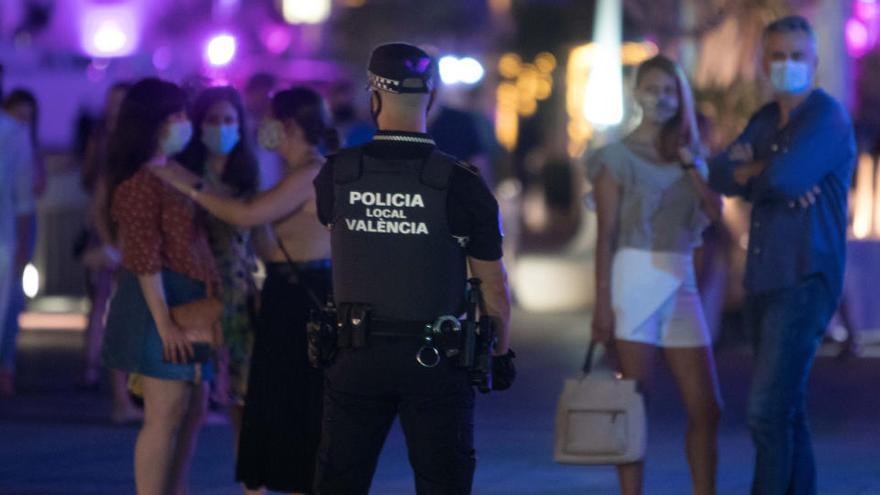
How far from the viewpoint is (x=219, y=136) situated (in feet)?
24.3

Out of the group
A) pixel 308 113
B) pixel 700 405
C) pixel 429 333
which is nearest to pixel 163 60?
pixel 308 113

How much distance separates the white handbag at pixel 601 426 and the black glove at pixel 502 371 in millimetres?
1444

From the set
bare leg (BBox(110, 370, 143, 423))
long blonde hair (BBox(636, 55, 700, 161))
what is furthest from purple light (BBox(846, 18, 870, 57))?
long blonde hair (BBox(636, 55, 700, 161))

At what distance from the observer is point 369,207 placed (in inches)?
209

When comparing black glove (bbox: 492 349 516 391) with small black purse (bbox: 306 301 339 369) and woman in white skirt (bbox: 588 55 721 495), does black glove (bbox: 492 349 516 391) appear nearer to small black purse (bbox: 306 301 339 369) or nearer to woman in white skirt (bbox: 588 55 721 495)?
small black purse (bbox: 306 301 339 369)

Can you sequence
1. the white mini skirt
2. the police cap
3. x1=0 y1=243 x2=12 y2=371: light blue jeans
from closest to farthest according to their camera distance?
the police cap
the white mini skirt
x1=0 y1=243 x2=12 y2=371: light blue jeans

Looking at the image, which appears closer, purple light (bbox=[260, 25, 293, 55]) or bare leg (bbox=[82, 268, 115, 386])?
bare leg (bbox=[82, 268, 115, 386])

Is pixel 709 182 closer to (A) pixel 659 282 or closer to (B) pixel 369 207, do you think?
(A) pixel 659 282

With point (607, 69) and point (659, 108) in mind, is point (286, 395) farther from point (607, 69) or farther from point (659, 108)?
point (607, 69)

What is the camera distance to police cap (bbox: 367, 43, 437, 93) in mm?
5395

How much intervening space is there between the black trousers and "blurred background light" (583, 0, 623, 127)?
12958 mm

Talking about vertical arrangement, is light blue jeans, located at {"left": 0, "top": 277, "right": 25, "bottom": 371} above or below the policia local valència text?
below

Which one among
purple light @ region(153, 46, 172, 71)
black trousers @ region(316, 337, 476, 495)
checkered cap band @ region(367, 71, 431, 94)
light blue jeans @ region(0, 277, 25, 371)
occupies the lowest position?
light blue jeans @ region(0, 277, 25, 371)

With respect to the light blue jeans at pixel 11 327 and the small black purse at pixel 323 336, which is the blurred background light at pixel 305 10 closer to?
the light blue jeans at pixel 11 327
